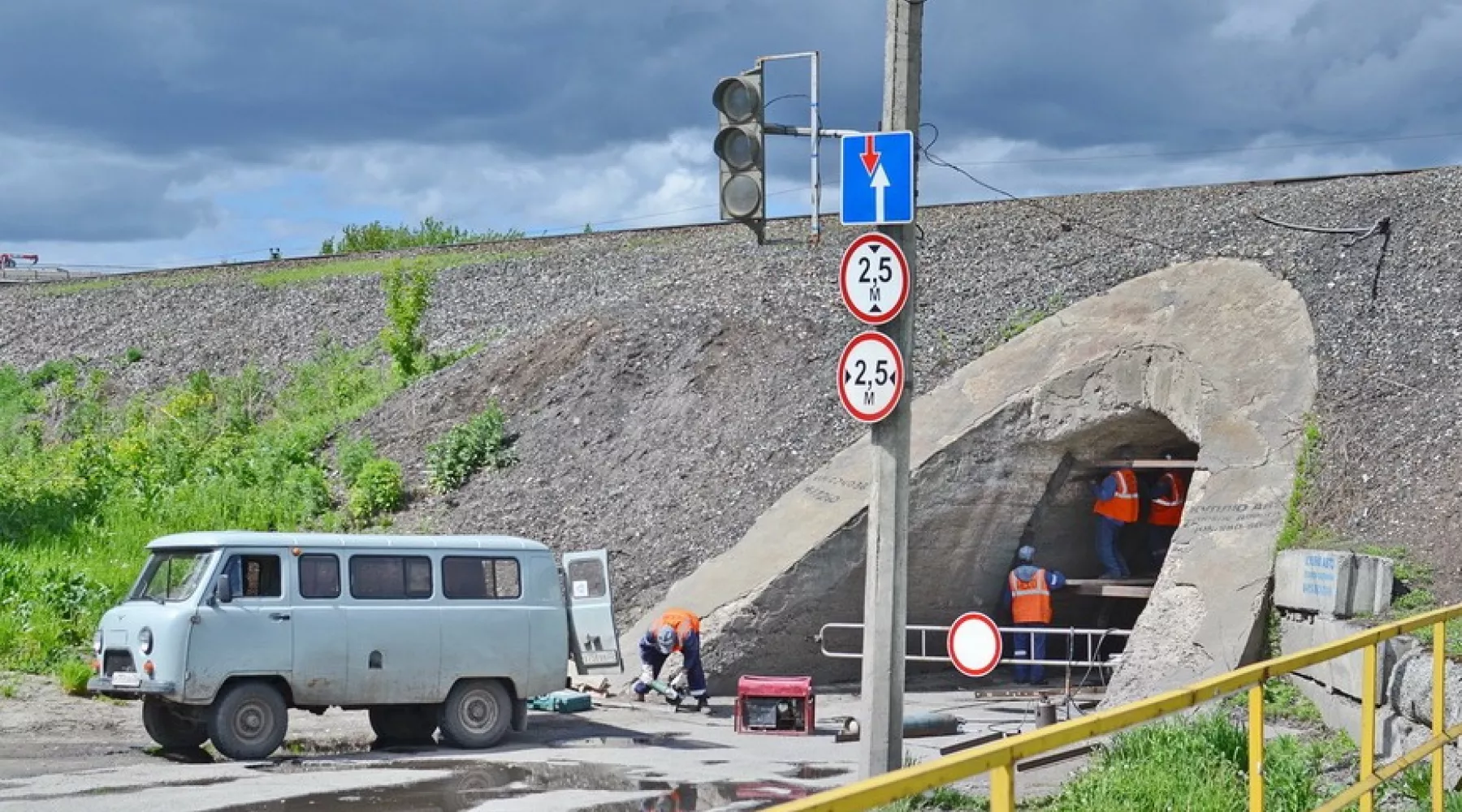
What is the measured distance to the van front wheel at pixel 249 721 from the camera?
601 inches

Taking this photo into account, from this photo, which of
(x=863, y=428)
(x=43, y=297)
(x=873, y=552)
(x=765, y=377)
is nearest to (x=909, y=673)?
(x=863, y=428)

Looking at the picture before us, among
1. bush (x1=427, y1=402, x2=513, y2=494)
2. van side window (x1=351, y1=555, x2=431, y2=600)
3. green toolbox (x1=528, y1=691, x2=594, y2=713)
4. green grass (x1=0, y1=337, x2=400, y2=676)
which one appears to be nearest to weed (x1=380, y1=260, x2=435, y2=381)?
green grass (x1=0, y1=337, x2=400, y2=676)

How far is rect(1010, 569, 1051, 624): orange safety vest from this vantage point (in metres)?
21.2

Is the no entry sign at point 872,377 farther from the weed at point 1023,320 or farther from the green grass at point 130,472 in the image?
the weed at point 1023,320

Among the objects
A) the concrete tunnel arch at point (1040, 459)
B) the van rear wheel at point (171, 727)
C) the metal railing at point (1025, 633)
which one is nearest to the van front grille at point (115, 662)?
the van rear wheel at point (171, 727)

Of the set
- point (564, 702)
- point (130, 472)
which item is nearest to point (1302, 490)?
point (564, 702)

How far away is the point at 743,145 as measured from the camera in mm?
11180

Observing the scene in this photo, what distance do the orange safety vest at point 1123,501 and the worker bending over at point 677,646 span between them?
614 cm

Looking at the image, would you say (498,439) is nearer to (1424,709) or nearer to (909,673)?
(909,673)

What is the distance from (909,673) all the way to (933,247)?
940 centimetres

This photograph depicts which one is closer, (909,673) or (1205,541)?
(1205,541)

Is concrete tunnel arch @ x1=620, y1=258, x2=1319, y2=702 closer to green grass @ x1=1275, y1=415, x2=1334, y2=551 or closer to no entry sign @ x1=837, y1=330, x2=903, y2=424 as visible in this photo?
green grass @ x1=1275, y1=415, x2=1334, y2=551

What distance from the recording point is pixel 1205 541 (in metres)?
18.3

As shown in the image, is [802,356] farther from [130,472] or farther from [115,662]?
[115,662]
